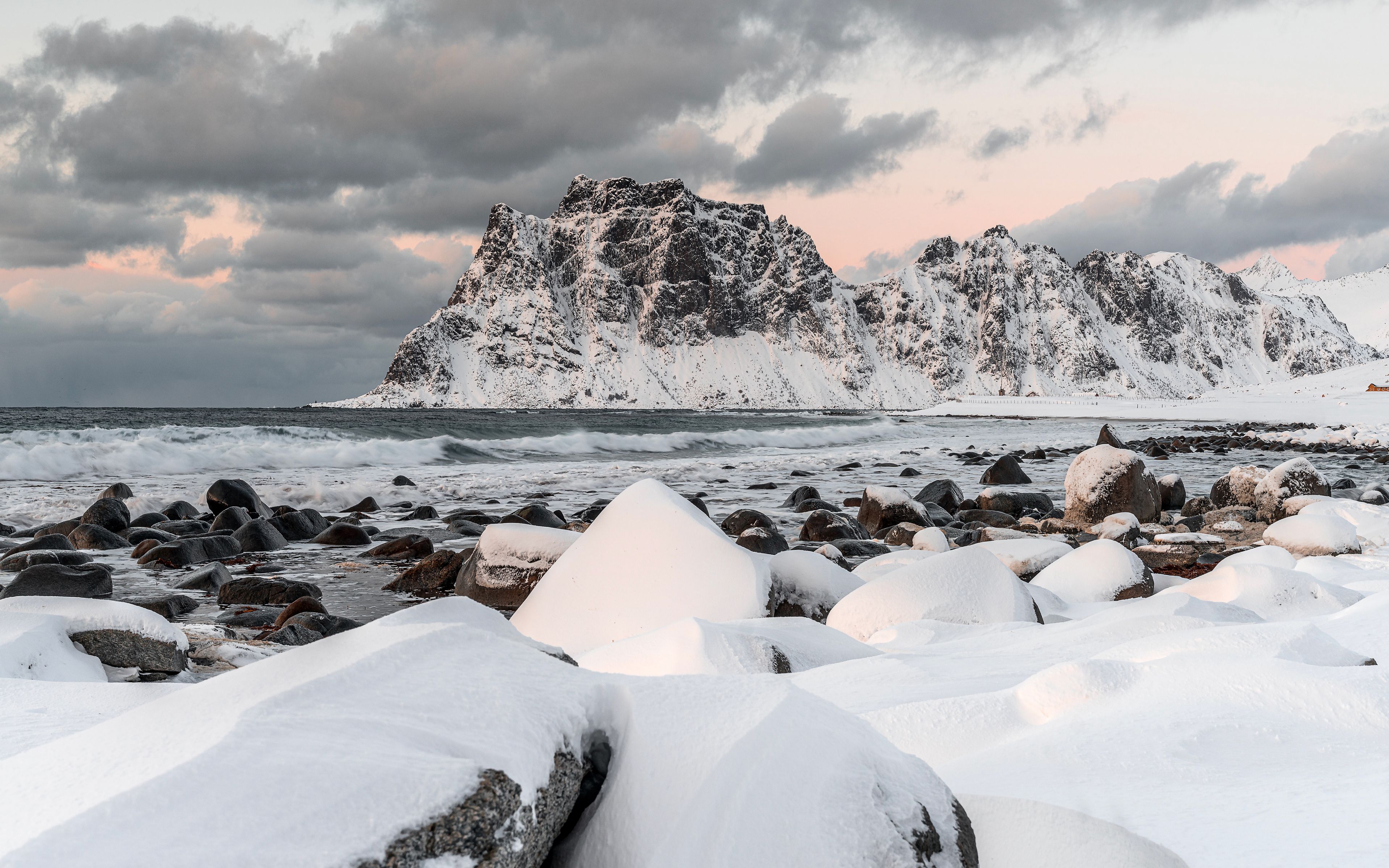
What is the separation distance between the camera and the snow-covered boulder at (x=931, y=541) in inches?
319

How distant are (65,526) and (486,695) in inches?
414

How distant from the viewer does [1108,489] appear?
35.0 ft

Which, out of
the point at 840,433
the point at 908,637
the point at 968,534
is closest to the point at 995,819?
the point at 908,637

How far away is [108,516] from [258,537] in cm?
242

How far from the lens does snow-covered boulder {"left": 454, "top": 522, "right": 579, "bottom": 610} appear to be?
6.30 m

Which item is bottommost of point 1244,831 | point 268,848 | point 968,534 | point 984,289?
point 968,534

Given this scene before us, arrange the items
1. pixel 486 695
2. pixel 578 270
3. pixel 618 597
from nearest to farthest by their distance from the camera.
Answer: pixel 486 695
pixel 618 597
pixel 578 270

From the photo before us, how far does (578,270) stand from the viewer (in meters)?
190

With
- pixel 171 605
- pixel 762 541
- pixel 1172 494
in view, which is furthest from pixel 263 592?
pixel 1172 494

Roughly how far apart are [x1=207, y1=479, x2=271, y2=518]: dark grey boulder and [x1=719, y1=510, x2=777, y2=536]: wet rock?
629 cm

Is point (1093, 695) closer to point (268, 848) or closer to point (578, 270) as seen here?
point (268, 848)

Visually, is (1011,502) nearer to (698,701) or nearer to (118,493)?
(698,701)

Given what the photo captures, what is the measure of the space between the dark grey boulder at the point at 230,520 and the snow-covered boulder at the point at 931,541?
781cm

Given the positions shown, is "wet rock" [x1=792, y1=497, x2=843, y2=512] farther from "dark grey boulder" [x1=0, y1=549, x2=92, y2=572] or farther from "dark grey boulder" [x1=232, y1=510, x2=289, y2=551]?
"dark grey boulder" [x1=0, y1=549, x2=92, y2=572]
